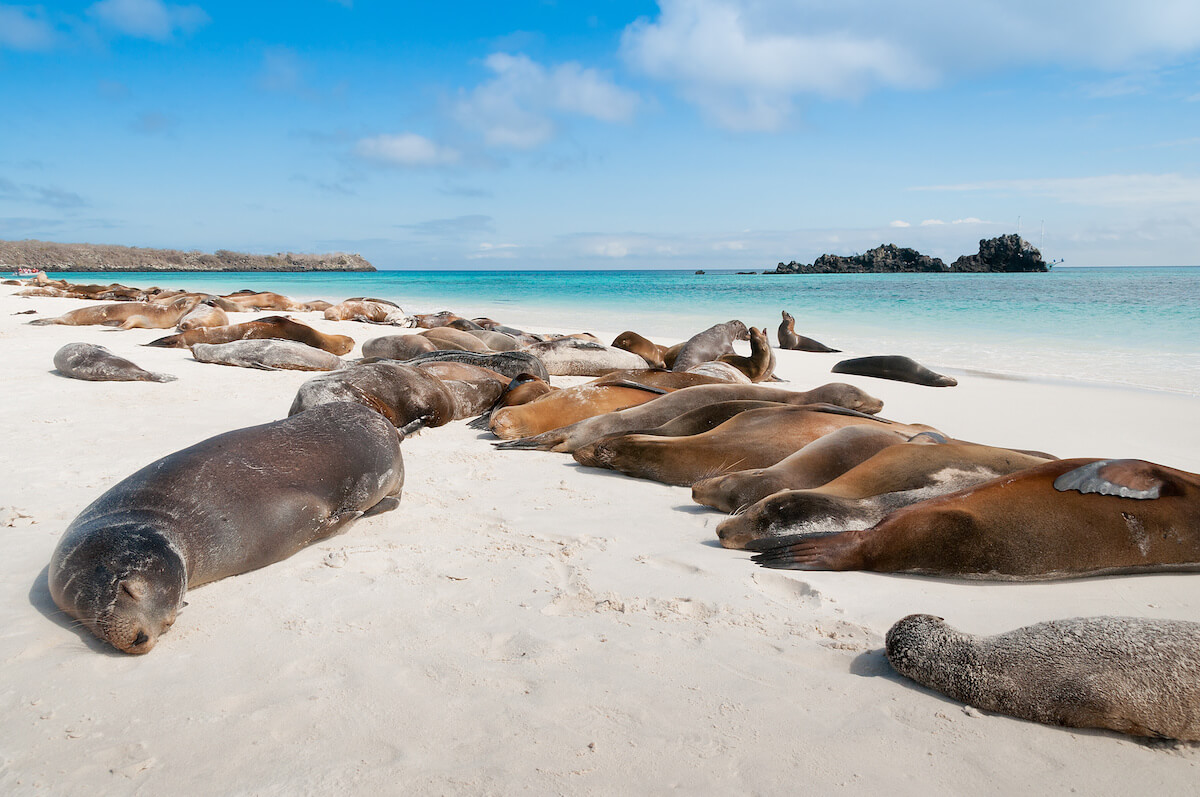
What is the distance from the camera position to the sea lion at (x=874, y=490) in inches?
128

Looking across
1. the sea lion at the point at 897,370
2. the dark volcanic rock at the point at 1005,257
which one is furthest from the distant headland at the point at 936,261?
the sea lion at the point at 897,370

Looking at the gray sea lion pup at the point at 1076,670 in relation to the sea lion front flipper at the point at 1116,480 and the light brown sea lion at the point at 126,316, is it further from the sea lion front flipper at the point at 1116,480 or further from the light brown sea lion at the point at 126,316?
the light brown sea lion at the point at 126,316

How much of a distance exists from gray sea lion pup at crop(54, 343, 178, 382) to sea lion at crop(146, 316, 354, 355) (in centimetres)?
259

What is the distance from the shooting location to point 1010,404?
7504 mm

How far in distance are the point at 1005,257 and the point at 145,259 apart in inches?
3549

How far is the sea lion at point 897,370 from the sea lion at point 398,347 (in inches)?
217

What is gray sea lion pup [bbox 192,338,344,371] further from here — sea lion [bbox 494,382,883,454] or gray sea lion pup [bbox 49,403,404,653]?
gray sea lion pup [bbox 49,403,404,653]

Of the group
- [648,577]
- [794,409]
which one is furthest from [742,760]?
[794,409]

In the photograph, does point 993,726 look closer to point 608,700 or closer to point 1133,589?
point 608,700

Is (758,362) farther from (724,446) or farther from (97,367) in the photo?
(97,367)

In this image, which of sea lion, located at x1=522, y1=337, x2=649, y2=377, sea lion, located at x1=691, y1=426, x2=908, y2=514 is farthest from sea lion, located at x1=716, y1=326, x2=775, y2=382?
sea lion, located at x1=691, y1=426, x2=908, y2=514

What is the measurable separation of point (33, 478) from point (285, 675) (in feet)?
8.99

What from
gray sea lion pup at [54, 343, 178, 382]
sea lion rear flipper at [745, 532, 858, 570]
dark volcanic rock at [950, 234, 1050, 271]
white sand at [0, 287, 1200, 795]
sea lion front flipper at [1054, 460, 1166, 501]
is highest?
dark volcanic rock at [950, 234, 1050, 271]

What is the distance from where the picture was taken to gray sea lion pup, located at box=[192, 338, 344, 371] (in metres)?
8.72
